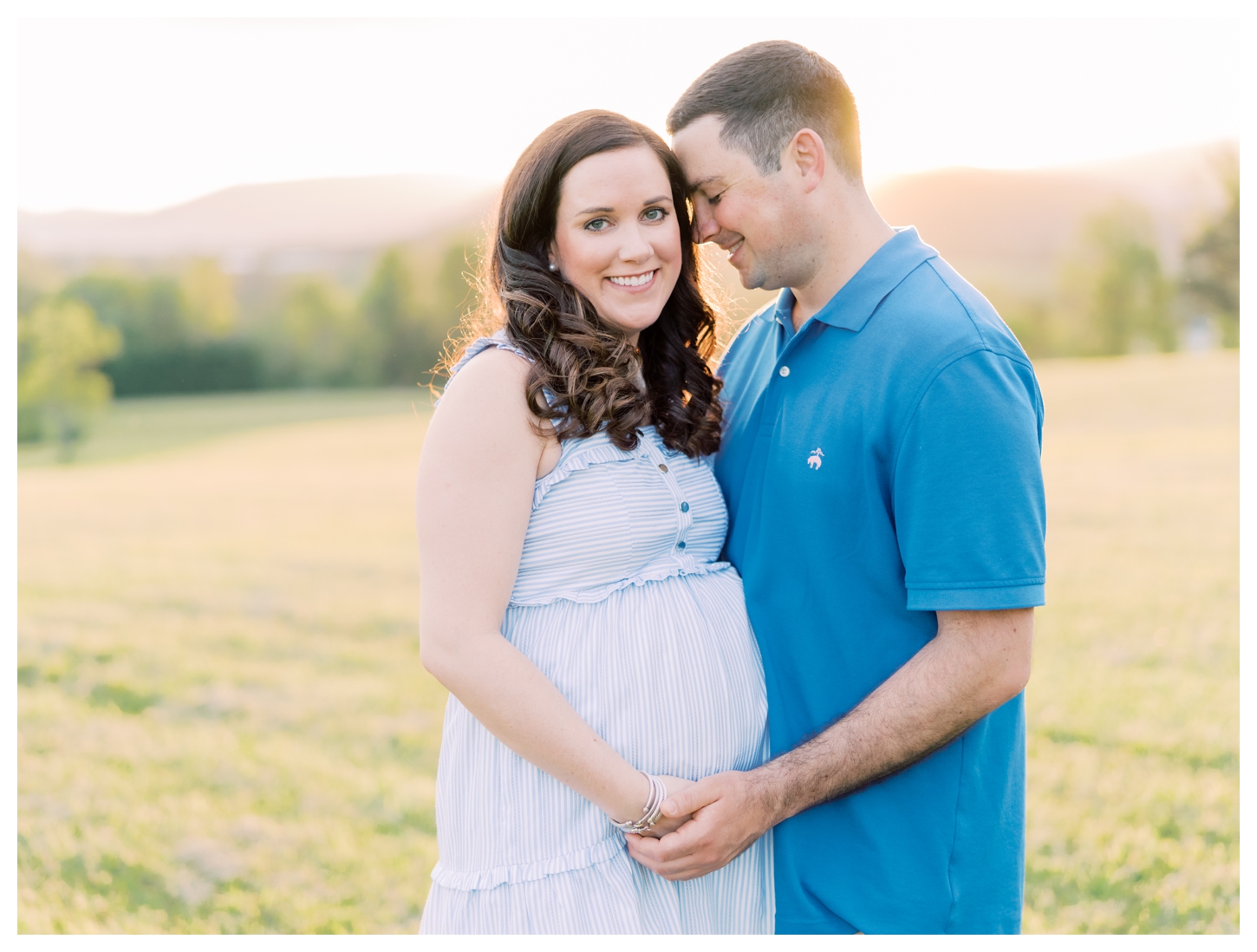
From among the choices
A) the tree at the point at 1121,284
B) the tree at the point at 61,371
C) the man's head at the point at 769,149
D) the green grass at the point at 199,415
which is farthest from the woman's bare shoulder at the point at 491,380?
the tree at the point at 1121,284

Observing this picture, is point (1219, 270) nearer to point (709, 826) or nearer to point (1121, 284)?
point (1121, 284)

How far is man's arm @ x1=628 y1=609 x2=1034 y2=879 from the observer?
193 cm

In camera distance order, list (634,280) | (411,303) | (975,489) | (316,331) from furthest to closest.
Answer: (411,303)
(316,331)
(634,280)
(975,489)

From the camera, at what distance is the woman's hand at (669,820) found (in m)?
1.98

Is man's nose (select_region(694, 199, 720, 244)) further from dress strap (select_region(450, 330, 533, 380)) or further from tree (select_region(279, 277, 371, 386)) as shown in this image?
tree (select_region(279, 277, 371, 386))

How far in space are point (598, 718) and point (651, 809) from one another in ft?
0.72

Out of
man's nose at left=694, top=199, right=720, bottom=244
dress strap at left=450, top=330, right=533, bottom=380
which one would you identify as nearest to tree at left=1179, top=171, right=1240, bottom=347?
man's nose at left=694, top=199, right=720, bottom=244

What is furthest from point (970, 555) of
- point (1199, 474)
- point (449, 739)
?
point (1199, 474)

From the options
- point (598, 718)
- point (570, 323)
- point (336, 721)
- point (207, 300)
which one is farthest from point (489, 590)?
point (207, 300)

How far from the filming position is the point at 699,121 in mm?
2328

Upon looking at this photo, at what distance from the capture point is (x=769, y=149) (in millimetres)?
2283

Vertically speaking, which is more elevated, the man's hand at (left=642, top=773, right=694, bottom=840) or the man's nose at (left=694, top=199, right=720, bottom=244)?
the man's nose at (left=694, top=199, right=720, bottom=244)

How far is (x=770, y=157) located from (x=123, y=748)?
203 inches
